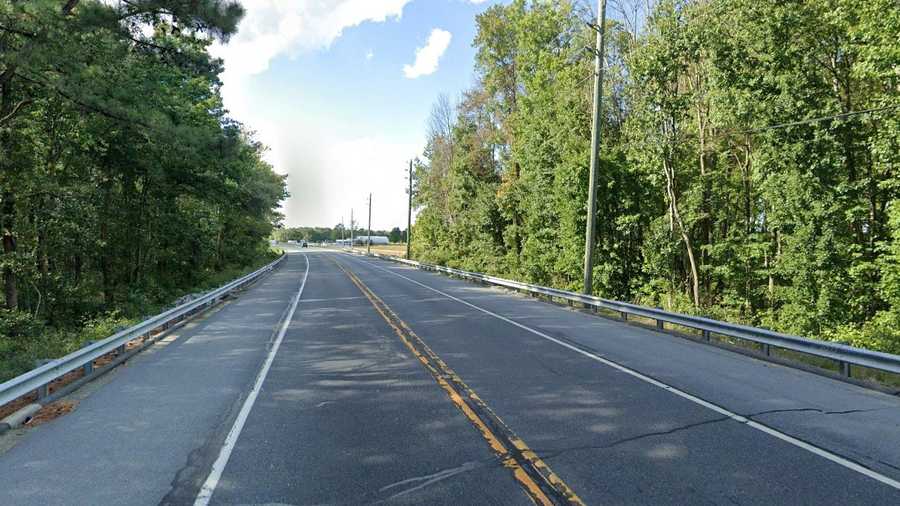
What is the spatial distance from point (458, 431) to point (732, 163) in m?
22.1

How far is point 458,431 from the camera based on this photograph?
5.65m

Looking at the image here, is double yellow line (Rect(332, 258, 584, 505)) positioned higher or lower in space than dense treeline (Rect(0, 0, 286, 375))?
lower

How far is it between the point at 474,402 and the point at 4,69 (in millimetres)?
11840

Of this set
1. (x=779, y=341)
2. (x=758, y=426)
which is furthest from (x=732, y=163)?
(x=758, y=426)

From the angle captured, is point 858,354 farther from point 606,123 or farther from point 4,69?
point 606,123

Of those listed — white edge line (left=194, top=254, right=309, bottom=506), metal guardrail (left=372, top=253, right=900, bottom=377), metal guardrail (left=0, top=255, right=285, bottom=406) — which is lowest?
white edge line (left=194, top=254, right=309, bottom=506)

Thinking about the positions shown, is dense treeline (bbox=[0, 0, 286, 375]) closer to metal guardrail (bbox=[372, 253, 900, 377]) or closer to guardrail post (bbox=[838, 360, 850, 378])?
metal guardrail (bbox=[372, 253, 900, 377])

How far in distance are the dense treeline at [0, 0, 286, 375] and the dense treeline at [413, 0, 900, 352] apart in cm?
1572

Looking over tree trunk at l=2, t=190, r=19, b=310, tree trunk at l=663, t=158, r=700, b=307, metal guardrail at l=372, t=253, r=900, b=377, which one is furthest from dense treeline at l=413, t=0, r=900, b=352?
tree trunk at l=2, t=190, r=19, b=310

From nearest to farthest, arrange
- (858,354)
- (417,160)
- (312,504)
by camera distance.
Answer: (312,504) < (858,354) < (417,160)

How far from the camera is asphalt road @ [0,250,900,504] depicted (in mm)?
4312

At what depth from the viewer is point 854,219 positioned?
55.0 ft

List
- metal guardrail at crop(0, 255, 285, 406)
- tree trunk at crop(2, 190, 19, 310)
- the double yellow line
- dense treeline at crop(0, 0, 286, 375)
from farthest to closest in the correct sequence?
tree trunk at crop(2, 190, 19, 310), dense treeline at crop(0, 0, 286, 375), metal guardrail at crop(0, 255, 285, 406), the double yellow line

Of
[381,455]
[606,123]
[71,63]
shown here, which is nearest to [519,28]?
[606,123]
